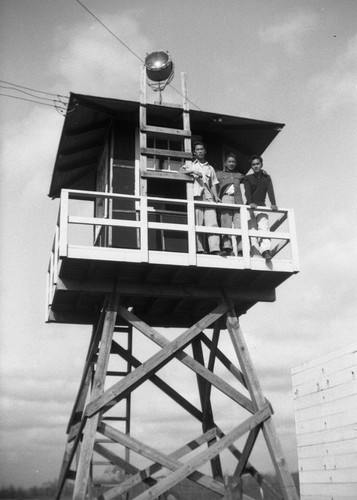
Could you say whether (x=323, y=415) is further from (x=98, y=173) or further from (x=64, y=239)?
(x=98, y=173)

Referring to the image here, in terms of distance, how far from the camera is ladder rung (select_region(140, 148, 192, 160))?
35.2 feet

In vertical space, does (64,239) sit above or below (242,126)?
below

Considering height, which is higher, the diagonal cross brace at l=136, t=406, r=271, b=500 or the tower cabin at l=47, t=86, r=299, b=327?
the tower cabin at l=47, t=86, r=299, b=327

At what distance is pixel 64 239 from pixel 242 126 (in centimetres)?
507

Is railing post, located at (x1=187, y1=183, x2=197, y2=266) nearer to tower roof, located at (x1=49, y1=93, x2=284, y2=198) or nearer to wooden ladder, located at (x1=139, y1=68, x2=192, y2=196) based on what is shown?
wooden ladder, located at (x1=139, y1=68, x2=192, y2=196)

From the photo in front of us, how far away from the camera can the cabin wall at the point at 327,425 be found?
7.28 meters

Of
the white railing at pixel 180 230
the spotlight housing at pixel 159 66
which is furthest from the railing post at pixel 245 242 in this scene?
the spotlight housing at pixel 159 66

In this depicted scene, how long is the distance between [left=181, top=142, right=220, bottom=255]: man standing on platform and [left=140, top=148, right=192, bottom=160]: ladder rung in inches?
9.5

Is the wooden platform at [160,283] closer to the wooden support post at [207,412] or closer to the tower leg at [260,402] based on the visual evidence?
the tower leg at [260,402]

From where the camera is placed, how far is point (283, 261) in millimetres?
10438

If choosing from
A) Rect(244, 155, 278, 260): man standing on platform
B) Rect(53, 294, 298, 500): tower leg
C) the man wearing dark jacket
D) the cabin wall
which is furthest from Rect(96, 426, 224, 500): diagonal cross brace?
Rect(244, 155, 278, 260): man standing on platform

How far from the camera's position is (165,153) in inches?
428

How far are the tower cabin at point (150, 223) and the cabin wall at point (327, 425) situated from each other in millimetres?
2402

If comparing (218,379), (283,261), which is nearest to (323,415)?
(218,379)
